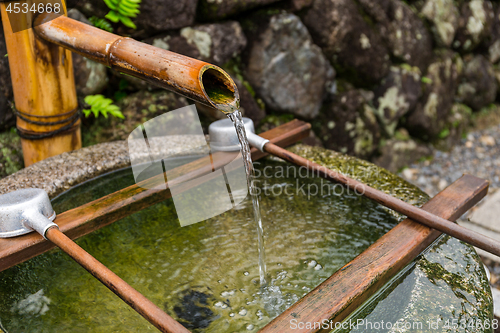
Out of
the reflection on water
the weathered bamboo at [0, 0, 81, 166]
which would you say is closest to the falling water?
the reflection on water

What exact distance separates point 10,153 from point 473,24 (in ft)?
18.6

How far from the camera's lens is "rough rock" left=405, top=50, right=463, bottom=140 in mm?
4812

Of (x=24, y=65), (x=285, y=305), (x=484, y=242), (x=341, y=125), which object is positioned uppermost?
(x=24, y=65)

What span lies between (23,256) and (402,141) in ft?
14.4

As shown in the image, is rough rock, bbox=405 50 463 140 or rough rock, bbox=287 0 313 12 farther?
rough rock, bbox=405 50 463 140

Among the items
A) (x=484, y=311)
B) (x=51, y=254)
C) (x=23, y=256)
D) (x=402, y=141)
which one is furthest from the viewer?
(x=402, y=141)

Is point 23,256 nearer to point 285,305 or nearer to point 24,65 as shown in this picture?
point 285,305

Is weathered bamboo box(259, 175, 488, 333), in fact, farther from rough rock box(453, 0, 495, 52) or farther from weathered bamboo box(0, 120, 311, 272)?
rough rock box(453, 0, 495, 52)

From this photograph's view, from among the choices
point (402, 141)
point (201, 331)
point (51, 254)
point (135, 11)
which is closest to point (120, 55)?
point (51, 254)

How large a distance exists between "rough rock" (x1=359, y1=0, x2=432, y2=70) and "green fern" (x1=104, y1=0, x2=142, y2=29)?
247 cm

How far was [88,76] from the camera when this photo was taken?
282cm

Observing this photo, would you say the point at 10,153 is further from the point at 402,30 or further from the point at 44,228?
the point at 402,30

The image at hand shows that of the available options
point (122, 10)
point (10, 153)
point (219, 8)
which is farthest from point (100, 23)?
point (10, 153)

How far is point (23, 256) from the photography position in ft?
4.81
